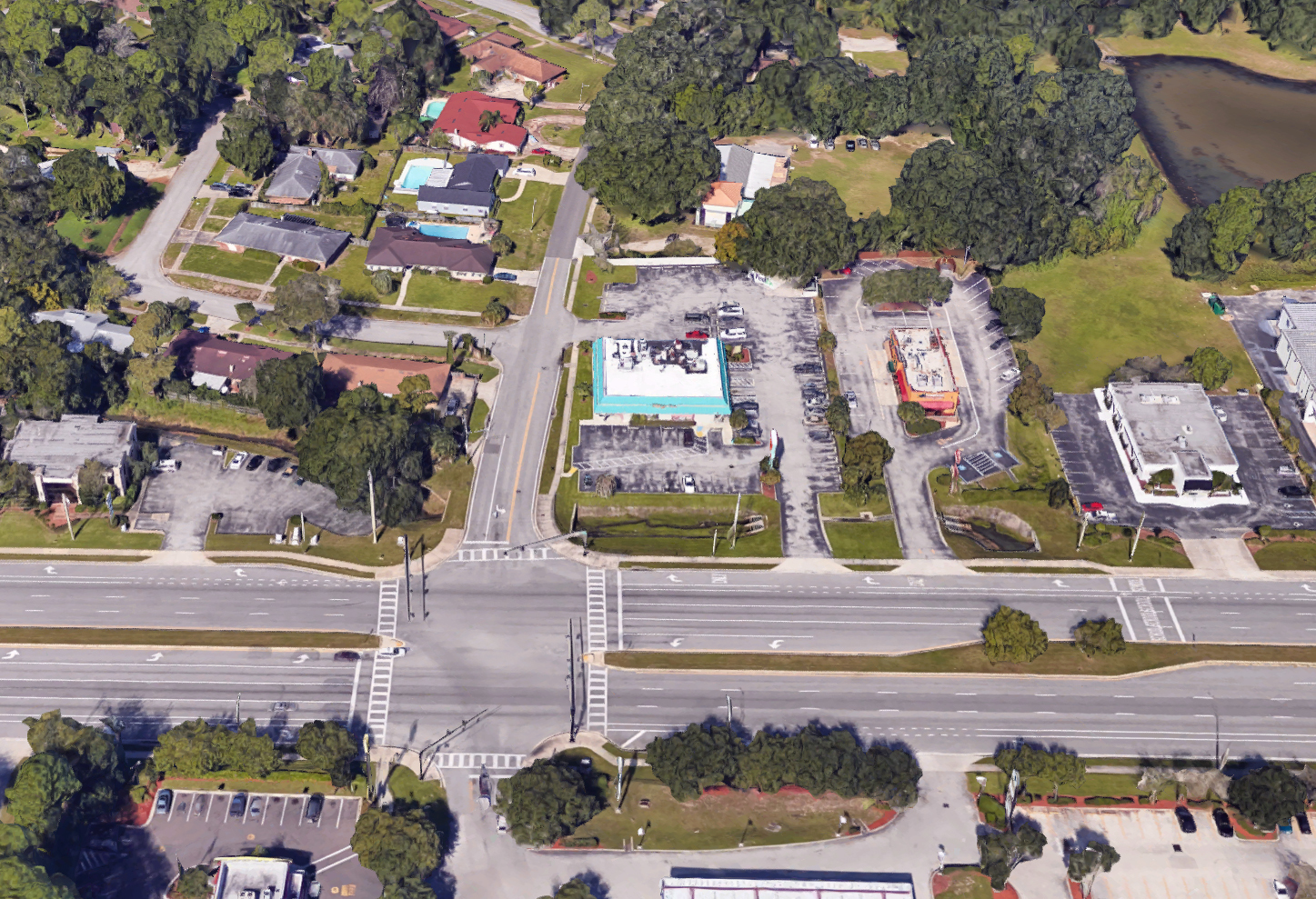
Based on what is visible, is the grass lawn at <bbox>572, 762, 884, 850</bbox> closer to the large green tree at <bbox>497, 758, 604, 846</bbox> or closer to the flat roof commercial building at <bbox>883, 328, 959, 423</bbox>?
the large green tree at <bbox>497, 758, 604, 846</bbox>

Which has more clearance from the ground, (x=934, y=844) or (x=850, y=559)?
(x=850, y=559)

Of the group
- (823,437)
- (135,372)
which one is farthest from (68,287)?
(823,437)

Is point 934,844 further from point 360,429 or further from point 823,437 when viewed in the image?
point 360,429

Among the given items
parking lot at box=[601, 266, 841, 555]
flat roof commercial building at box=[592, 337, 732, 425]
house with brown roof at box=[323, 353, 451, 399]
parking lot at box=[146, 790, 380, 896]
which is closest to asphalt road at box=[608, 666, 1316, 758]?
parking lot at box=[601, 266, 841, 555]

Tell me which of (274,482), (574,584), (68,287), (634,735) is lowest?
(634,735)

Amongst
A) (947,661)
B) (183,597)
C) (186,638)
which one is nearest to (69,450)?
(183,597)

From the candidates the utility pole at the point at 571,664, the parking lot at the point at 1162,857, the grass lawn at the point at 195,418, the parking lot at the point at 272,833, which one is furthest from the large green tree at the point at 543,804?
the grass lawn at the point at 195,418

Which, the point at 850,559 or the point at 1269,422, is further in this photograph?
the point at 1269,422
